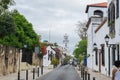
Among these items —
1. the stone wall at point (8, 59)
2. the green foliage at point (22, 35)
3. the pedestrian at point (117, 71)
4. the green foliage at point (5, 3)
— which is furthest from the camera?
the green foliage at point (22, 35)

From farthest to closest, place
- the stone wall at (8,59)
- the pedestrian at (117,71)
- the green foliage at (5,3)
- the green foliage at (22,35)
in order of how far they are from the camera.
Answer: the green foliage at (22,35), the stone wall at (8,59), the green foliage at (5,3), the pedestrian at (117,71)

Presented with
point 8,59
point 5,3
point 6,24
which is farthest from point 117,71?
point 8,59

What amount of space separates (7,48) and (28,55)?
30.7m

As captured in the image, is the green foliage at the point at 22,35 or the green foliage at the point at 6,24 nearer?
the green foliage at the point at 6,24

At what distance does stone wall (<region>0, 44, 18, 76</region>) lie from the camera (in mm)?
39375

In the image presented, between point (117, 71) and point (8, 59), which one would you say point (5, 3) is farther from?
point (117, 71)

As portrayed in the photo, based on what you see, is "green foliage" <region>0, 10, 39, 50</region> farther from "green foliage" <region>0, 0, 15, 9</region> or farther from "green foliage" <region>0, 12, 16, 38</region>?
"green foliage" <region>0, 0, 15, 9</region>

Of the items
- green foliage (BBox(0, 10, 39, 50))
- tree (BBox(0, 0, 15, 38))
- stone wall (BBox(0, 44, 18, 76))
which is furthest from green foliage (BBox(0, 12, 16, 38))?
green foliage (BBox(0, 10, 39, 50))

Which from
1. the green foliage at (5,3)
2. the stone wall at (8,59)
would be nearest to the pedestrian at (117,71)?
the green foliage at (5,3)

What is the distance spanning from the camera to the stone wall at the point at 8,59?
39375 mm

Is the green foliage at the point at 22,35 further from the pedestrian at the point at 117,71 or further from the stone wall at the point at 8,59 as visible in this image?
the pedestrian at the point at 117,71

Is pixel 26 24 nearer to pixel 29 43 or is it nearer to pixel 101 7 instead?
pixel 29 43

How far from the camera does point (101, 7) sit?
73.3 meters

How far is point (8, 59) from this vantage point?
141 ft
